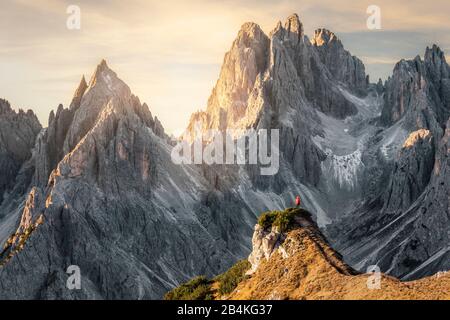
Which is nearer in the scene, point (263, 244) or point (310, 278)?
point (310, 278)

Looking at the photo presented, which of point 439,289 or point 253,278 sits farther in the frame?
point 253,278

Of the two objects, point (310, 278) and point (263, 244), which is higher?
point (263, 244)

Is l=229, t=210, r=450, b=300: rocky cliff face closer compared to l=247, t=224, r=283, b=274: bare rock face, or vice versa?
l=229, t=210, r=450, b=300: rocky cliff face

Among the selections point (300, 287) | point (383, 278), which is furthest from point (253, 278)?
point (383, 278)

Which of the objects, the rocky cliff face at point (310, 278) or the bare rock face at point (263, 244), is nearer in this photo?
the rocky cliff face at point (310, 278)
